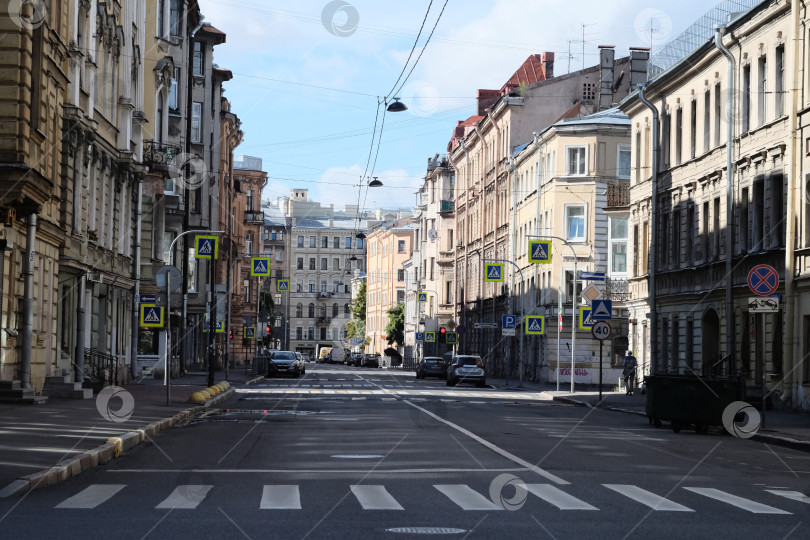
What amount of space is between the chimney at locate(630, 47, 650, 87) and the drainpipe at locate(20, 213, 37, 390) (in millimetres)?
44090

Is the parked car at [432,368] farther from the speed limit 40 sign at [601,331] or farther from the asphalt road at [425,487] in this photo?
the asphalt road at [425,487]

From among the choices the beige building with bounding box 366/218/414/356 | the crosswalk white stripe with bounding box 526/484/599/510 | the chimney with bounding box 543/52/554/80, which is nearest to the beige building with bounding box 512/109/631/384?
the chimney with bounding box 543/52/554/80

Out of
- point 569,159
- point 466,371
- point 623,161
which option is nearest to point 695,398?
point 466,371

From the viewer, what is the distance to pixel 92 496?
38.7 ft

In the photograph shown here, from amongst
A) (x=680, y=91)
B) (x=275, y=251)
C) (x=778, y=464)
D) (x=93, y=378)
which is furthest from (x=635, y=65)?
(x=275, y=251)

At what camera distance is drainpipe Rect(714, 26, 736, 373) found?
1468 inches

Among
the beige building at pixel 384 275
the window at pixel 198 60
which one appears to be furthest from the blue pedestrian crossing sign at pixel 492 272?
the beige building at pixel 384 275

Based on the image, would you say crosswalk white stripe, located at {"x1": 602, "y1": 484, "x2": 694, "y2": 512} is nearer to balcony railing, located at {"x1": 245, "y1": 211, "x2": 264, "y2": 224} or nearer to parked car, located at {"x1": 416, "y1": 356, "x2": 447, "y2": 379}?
parked car, located at {"x1": 416, "y1": 356, "x2": 447, "y2": 379}

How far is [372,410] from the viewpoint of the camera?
29.9 meters

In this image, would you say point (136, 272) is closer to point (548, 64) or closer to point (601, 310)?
point (601, 310)

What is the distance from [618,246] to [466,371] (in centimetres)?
1035

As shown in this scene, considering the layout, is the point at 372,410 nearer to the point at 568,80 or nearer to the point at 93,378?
the point at 93,378

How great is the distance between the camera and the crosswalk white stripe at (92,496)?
1106cm

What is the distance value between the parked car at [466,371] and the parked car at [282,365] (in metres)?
12.6
